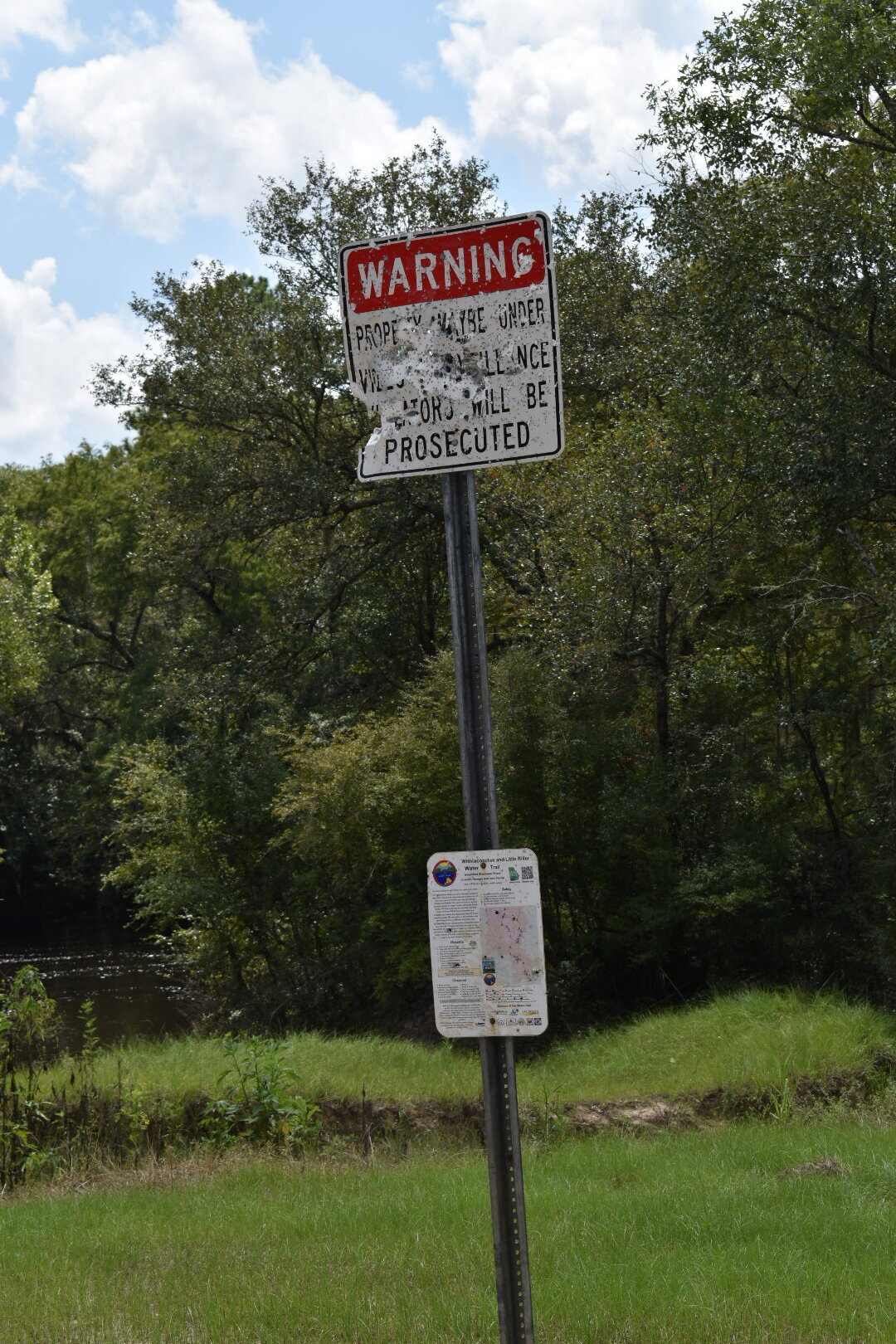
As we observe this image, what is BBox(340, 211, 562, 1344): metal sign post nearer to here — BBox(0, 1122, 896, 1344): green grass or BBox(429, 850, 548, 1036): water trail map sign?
BBox(429, 850, 548, 1036): water trail map sign

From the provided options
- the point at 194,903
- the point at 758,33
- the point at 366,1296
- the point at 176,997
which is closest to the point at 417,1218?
the point at 366,1296

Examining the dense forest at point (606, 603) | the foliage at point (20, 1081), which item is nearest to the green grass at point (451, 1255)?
the foliage at point (20, 1081)

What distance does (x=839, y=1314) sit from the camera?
17.0 ft

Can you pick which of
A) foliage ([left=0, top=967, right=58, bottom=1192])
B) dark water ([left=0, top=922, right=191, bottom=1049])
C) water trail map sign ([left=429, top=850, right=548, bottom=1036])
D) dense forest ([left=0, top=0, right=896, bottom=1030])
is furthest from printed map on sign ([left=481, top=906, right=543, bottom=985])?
dark water ([left=0, top=922, right=191, bottom=1049])

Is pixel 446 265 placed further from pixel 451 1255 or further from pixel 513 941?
pixel 451 1255

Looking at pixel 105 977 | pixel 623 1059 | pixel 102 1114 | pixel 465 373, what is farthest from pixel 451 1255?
pixel 105 977

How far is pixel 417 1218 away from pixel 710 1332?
263cm

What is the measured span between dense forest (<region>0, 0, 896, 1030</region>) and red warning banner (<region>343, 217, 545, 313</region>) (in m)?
11.1

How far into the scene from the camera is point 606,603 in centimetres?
1772

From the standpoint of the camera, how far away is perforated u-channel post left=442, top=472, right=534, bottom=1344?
3438mm

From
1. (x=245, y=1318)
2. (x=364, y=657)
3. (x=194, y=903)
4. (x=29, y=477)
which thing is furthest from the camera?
(x=29, y=477)

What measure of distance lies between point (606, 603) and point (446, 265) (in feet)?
46.3

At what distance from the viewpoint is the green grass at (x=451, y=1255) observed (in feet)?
16.9

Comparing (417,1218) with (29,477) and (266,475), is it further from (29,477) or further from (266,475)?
(29,477)
